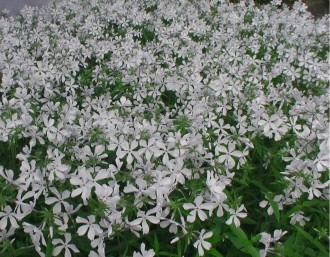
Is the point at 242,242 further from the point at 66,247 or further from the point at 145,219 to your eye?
the point at 66,247

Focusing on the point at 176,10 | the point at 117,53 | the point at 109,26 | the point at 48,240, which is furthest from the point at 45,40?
the point at 48,240

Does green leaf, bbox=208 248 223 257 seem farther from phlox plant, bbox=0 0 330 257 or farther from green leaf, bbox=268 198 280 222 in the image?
green leaf, bbox=268 198 280 222

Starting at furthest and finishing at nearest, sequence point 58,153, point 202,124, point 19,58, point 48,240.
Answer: point 19,58, point 202,124, point 58,153, point 48,240

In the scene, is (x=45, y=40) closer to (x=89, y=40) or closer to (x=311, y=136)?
(x=89, y=40)

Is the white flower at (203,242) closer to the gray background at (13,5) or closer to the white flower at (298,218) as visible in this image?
the white flower at (298,218)

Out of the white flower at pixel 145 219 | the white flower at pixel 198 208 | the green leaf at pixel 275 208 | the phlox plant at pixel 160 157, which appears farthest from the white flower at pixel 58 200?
the green leaf at pixel 275 208

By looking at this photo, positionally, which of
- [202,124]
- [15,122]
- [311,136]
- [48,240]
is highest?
[311,136]

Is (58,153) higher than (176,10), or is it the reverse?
(176,10)

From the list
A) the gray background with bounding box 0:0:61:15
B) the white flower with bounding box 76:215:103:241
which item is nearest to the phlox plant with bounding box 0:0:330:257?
the white flower with bounding box 76:215:103:241
